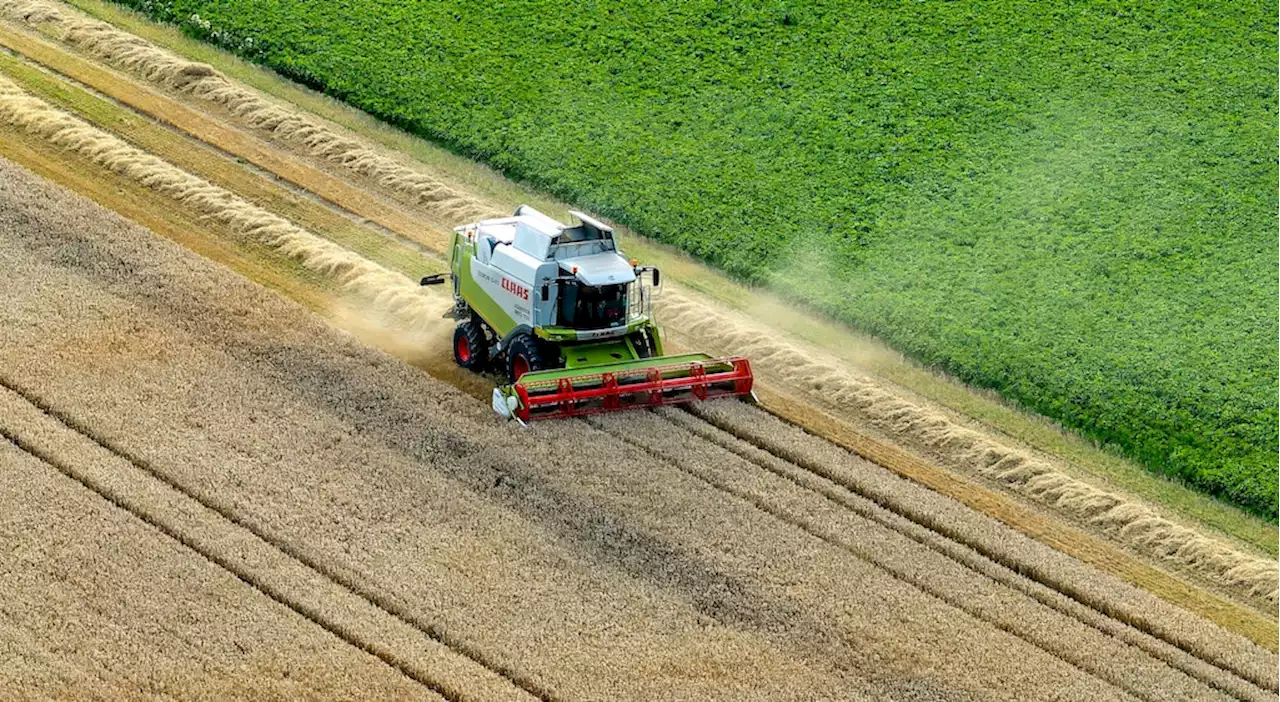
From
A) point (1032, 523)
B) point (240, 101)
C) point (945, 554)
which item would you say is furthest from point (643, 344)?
point (240, 101)

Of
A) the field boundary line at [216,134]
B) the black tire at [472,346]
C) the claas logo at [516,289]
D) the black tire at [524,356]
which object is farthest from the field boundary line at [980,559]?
the field boundary line at [216,134]

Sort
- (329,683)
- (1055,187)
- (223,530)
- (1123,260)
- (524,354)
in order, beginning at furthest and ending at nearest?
(1055,187)
(1123,260)
(524,354)
(223,530)
(329,683)

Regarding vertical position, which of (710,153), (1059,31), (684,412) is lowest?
(684,412)

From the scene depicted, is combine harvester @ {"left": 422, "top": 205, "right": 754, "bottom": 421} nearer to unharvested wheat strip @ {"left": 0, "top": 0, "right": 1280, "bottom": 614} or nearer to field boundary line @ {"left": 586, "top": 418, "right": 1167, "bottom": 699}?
field boundary line @ {"left": 586, "top": 418, "right": 1167, "bottom": 699}

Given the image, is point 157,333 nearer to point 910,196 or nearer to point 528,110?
point 528,110

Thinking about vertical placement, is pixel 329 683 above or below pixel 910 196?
below

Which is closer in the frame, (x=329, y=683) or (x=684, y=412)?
(x=329, y=683)

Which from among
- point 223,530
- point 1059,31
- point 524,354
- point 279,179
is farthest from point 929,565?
point 1059,31
